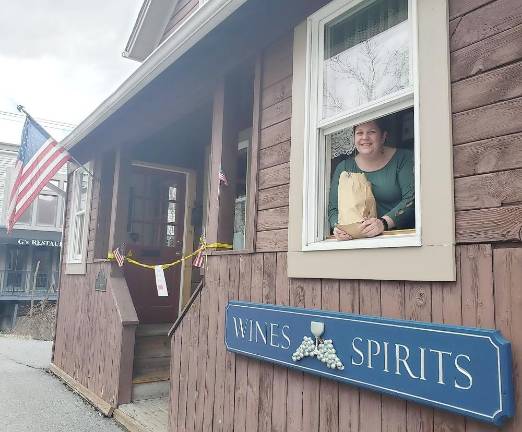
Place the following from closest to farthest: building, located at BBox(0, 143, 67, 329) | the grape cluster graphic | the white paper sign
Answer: the grape cluster graphic
the white paper sign
building, located at BBox(0, 143, 67, 329)

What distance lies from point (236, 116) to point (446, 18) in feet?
6.46

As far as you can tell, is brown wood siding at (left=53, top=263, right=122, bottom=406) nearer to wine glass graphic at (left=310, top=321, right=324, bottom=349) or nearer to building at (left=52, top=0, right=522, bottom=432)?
building at (left=52, top=0, right=522, bottom=432)

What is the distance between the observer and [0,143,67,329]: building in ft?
68.5

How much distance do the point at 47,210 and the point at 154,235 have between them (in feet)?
57.8

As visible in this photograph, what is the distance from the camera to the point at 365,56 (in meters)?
2.72

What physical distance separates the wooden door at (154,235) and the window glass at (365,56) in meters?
4.14

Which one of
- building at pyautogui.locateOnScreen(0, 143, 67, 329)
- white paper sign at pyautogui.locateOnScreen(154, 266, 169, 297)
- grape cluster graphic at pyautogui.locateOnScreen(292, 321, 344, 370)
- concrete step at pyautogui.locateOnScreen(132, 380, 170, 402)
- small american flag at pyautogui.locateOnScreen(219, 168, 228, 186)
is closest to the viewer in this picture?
grape cluster graphic at pyautogui.locateOnScreen(292, 321, 344, 370)

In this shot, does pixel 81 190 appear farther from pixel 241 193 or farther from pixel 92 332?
pixel 241 193

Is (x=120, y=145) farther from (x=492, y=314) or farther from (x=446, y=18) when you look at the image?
(x=492, y=314)

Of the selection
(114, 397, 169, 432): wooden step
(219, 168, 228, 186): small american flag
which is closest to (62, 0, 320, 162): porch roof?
(219, 168, 228, 186): small american flag

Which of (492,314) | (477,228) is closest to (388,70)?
(477,228)

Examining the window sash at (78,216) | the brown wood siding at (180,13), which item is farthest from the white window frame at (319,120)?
the window sash at (78,216)

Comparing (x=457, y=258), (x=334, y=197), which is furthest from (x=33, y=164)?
(x=457, y=258)

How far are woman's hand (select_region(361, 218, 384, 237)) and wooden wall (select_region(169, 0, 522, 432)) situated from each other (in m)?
0.26
